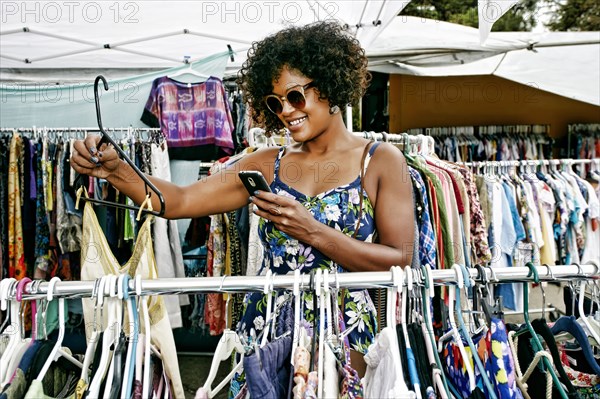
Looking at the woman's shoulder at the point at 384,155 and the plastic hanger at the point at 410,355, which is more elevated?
the woman's shoulder at the point at 384,155

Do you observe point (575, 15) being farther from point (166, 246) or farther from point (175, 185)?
point (175, 185)

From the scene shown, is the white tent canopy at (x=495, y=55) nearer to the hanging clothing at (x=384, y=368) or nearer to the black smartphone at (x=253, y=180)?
the black smartphone at (x=253, y=180)

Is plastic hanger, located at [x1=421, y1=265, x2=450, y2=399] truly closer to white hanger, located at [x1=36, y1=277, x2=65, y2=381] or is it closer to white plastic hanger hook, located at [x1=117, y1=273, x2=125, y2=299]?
white plastic hanger hook, located at [x1=117, y1=273, x2=125, y2=299]

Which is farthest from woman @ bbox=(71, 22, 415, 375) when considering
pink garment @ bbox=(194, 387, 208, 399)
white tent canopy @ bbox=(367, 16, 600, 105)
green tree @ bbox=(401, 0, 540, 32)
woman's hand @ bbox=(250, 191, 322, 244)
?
green tree @ bbox=(401, 0, 540, 32)

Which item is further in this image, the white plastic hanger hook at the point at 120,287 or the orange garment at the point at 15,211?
the orange garment at the point at 15,211

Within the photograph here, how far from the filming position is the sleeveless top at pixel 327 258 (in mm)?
1435

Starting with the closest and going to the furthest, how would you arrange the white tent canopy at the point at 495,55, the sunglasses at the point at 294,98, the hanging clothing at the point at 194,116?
the sunglasses at the point at 294,98 < the hanging clothing at the point at 194,116 < the white tent canopy at the point at 495,55

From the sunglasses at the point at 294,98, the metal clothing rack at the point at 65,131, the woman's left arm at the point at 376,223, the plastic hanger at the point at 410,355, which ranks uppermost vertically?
the metal clothing rack at the point at 65,131

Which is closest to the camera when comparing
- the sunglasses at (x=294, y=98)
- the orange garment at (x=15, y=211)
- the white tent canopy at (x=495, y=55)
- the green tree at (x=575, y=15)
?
the sunglasses at (x=294, y=98)

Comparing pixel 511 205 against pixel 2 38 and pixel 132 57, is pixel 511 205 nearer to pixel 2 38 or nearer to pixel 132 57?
pixel 132 57

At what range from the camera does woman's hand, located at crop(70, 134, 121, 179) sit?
4.58ft

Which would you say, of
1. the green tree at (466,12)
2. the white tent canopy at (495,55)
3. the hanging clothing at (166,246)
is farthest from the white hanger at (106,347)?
the green tree at (466,12)

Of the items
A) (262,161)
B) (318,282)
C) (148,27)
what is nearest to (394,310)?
(318,282)

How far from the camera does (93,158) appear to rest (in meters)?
1.40
